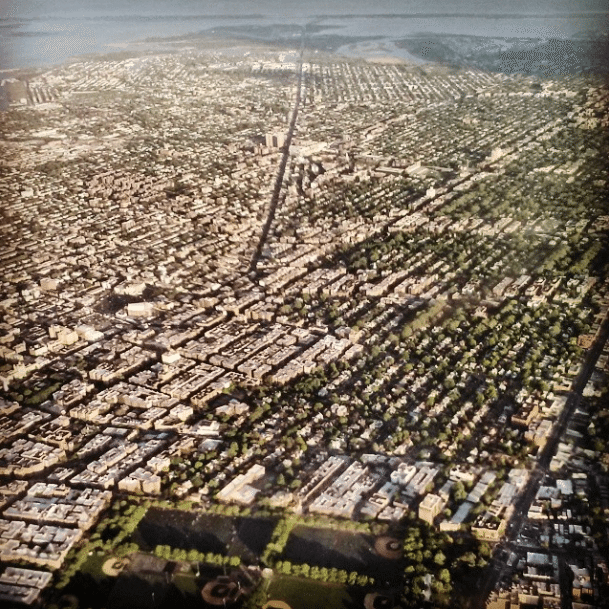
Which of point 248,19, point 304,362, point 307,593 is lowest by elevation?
point 307,593

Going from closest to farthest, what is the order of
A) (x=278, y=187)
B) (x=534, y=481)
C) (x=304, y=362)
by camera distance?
(x=534, y=481)
(x=304, y=362)
(x=278, y=187)

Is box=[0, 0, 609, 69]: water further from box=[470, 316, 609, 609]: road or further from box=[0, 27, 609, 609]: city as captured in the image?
box=[470, 316, 609, 609]: road

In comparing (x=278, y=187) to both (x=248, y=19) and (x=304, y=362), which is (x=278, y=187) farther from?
(x=248, y=19)

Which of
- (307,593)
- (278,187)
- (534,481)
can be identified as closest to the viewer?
(307,593)

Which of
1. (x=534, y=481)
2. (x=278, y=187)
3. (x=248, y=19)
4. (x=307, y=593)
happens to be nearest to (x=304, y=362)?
(x=534, y=481)

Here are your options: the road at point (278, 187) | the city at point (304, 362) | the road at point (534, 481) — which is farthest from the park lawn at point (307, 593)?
the road at point (278, 187)

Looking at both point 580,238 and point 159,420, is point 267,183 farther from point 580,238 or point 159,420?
point 159,420

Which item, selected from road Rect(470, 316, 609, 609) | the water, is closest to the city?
road Rect(470, 316, 609, 609)
